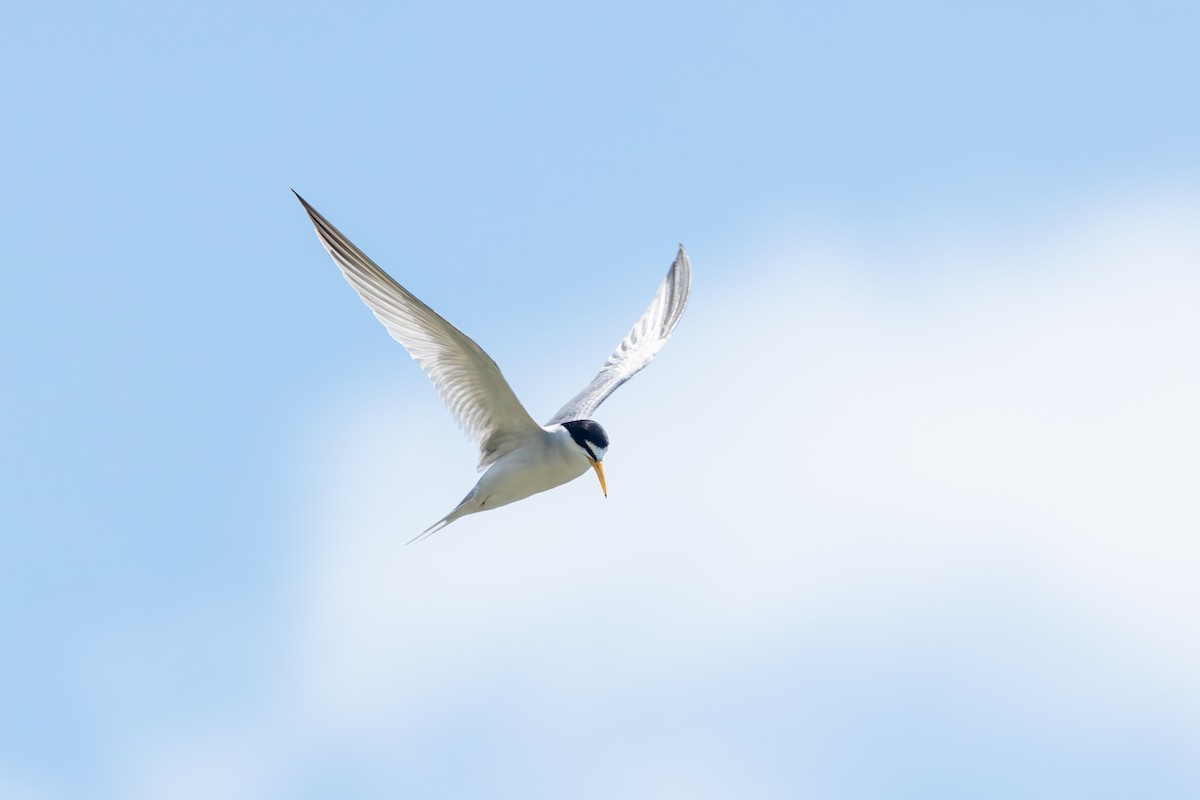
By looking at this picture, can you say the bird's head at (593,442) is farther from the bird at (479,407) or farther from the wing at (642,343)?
the wing at (642,343)

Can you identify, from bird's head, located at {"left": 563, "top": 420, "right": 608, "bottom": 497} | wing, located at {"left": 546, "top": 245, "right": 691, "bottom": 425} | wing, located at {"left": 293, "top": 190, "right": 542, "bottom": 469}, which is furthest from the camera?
wing, located at {"left": 546, "top": 245, "right": 691, "bottom": 425}

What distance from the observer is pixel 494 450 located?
13.1m

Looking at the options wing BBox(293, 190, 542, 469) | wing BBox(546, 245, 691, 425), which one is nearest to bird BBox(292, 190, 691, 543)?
wing BBox(293, 190, 542, 469)

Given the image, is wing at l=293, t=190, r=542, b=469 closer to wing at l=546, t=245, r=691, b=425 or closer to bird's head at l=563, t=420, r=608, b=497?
bird's head at l=563, t=420, r=608, b=497

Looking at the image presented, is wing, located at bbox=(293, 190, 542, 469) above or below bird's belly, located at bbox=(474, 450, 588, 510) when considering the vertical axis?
above

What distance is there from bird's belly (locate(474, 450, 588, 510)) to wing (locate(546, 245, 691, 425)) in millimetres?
1398

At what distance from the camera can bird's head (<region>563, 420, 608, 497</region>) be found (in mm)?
12484

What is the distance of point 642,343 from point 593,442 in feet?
11.8

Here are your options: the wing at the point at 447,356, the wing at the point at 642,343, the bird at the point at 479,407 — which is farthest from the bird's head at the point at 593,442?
the wing at the point at 642,343

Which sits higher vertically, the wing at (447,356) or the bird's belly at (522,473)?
the wing at (447,356)

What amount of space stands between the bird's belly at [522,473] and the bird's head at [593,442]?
12 cm

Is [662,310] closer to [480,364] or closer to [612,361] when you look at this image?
[612,361]

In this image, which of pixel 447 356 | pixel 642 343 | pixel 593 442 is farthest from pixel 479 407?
pixel 642 343

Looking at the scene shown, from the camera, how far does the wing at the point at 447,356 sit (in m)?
11.9
